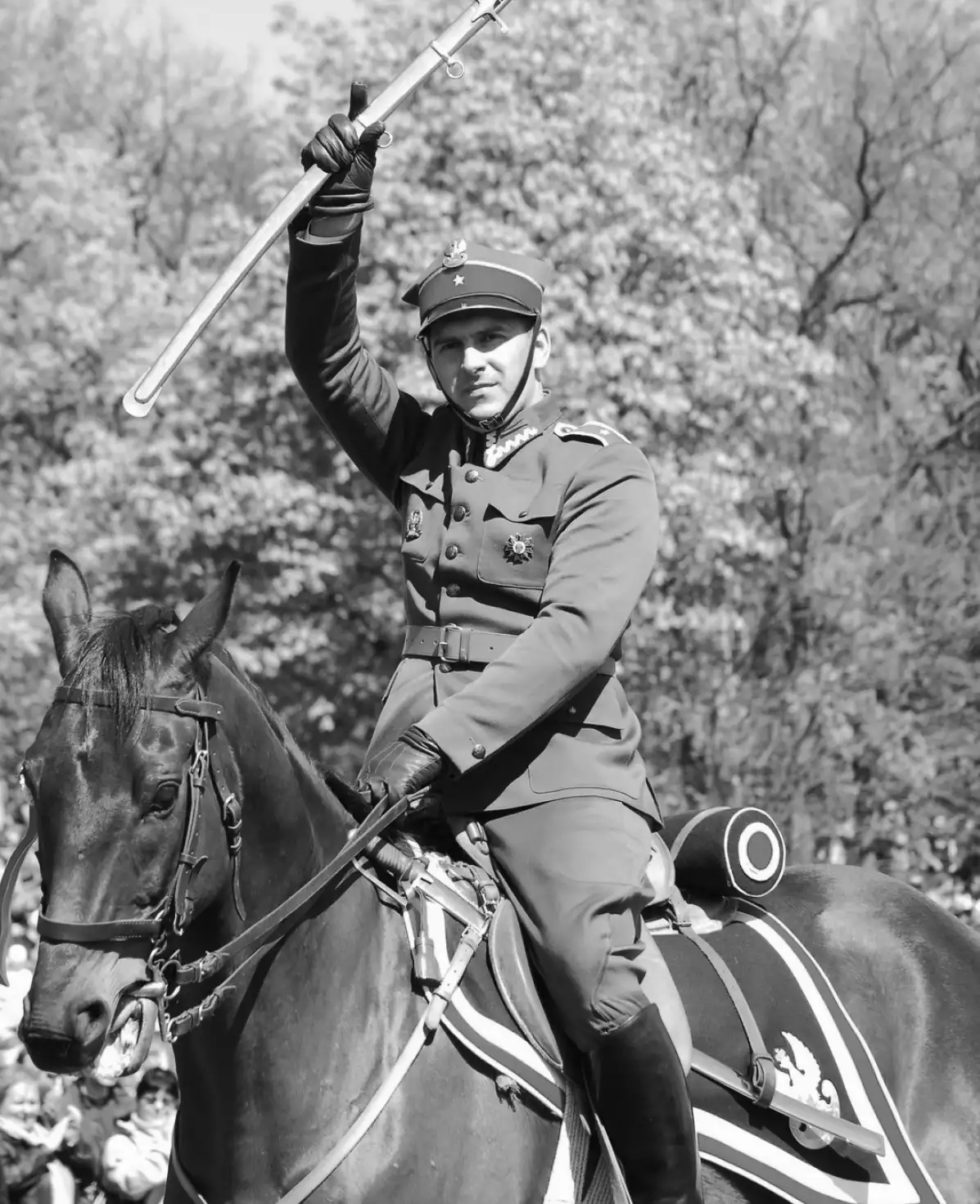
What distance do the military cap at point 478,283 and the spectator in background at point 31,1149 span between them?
432 centimetres

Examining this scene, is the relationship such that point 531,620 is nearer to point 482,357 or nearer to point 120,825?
point 482,357

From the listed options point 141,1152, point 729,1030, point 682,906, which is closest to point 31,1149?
point 141,1152

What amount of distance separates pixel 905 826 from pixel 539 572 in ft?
54.4

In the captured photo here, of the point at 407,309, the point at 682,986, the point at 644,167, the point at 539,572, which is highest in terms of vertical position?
the point at 644,167

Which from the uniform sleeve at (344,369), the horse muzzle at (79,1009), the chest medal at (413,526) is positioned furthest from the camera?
the chest medal at (413,526)

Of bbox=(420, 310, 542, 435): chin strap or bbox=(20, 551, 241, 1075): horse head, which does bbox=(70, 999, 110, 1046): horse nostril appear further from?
bbox=(420, 310, 542, 435): chin strap

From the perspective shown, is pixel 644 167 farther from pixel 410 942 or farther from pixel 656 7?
pixel 410 942

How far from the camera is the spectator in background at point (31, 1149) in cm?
713

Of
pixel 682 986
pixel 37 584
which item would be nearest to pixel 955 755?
pixel 37 584

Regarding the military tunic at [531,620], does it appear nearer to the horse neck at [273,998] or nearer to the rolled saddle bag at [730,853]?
the horse neck at [273,998]

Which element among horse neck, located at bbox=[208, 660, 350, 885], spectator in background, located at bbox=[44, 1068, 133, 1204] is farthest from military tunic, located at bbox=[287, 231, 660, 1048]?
spectator in background, located at bbox=[44, 1068, 133, 1204]

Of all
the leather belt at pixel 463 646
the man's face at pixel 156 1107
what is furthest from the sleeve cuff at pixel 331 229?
the man's face at pixel 156 1107

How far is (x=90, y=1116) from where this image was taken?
7.33 metres

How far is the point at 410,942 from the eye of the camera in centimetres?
411
